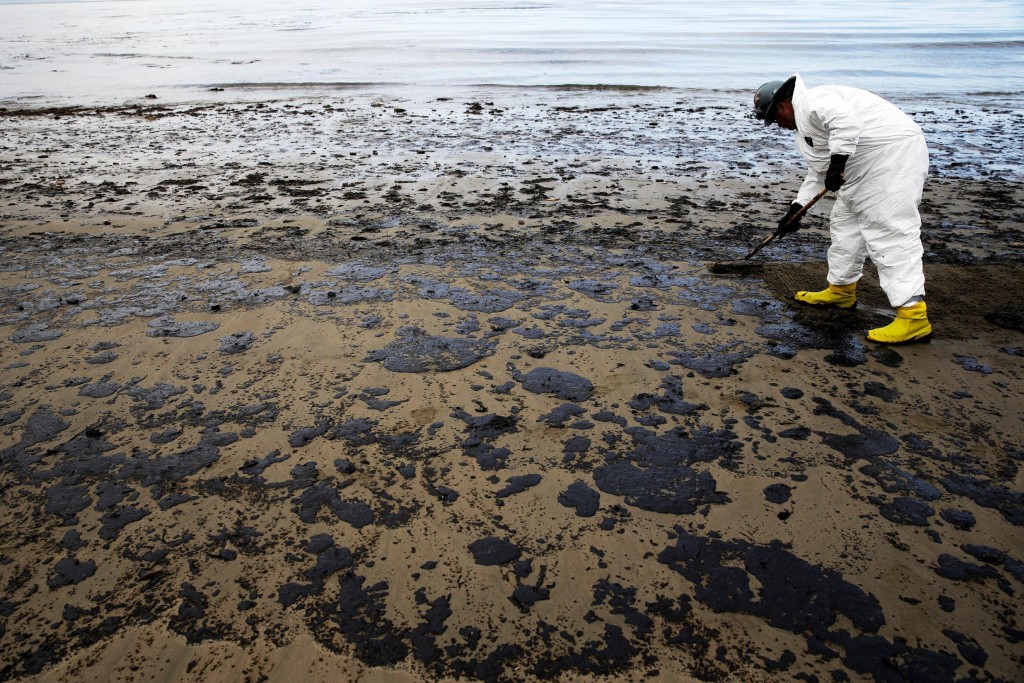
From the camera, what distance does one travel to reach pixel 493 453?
9.41 ft

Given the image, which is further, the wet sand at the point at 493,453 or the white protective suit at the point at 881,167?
the white protective suit at the point at 881,167

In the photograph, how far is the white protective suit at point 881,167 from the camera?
3744mm

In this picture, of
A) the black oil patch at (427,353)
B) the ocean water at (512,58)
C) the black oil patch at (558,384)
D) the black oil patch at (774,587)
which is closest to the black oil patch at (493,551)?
the black oil patch at (774,587)

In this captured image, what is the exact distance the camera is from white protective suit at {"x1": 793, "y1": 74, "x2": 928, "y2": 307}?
374 cm

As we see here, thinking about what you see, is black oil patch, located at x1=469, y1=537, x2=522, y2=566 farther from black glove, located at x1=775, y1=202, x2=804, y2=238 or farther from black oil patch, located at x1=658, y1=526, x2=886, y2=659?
black glove, located at x1=775, y1=202, x2=804, y2=238

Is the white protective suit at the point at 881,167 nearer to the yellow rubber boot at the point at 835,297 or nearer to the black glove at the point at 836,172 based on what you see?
the black glove at the point at 836,172

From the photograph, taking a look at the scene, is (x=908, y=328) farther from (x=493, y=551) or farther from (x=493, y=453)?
(x=493, y=551)

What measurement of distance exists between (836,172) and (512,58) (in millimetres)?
18171

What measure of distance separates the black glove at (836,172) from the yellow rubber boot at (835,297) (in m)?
0.74

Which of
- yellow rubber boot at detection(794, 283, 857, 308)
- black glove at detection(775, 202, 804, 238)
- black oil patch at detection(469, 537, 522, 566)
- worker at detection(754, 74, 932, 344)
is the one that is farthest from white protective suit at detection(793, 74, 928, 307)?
black oil patch at detection(469, 537, 522, 566)

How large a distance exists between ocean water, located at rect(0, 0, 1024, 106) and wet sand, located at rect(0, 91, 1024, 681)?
34.9 ft

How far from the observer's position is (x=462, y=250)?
5211mm

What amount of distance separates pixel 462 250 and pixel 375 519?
10.1ft

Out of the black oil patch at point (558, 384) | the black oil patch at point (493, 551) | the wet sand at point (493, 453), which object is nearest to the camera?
the wet sand at point (493, 453)
